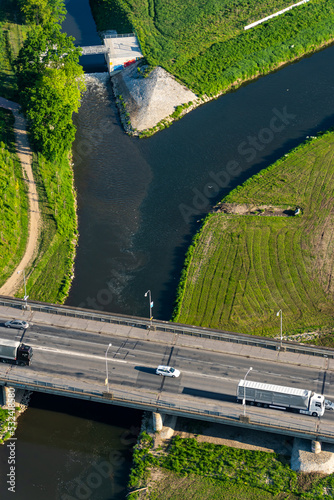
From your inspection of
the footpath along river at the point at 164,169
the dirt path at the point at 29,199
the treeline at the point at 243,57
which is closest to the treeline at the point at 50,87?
the dirt path at the point at 29,199

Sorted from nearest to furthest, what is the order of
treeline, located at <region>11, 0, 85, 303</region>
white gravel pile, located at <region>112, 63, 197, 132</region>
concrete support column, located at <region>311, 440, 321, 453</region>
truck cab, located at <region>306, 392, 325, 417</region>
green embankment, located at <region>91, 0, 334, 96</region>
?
truck cab, located at <region>306, 392, 325, 417</region> → concrete support column, located at <region>311, 440, 321, 453</region> → treeline, located at <region>11, 0, 85, 303</region> → white gravel pile, located at <region>112, 63, 197, 132</region> → green embankment, located at <region>91, 0, 334, 96</region>

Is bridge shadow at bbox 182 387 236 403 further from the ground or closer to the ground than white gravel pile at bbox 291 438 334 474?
further from the ground

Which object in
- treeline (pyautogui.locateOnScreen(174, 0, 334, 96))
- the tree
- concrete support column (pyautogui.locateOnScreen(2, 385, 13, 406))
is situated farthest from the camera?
the tree

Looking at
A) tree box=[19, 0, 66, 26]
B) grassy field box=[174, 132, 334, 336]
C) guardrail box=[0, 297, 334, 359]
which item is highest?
tree box=[19, 0, 66, 26]

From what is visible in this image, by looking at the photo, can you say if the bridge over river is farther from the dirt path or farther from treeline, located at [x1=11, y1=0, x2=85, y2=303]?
treeline, located at [x1=11, y1=0, x2=85, y2=303]

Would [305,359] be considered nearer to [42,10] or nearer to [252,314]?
[252,314]

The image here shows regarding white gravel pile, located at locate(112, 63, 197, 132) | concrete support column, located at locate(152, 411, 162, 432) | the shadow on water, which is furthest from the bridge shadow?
white gravel pile, located at locate(112, 63, 197, 132)

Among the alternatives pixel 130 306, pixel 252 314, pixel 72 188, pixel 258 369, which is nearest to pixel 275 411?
pixel 258 369
